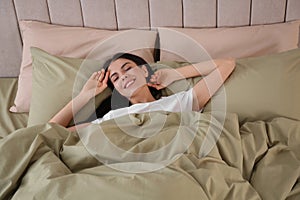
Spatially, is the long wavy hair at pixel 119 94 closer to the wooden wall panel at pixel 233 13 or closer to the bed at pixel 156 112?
the bed at pixel 156 112

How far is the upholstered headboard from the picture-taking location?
1649 millimetres

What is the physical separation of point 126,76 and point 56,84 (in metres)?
0.31

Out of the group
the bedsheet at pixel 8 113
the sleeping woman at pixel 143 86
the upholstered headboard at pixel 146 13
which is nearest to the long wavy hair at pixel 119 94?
the sleeping woman at pixel 143 86

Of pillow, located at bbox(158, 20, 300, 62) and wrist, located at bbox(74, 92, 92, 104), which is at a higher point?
pillow, located at bbox(158, 20, 300, 62)

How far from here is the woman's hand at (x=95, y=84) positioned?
1.44m

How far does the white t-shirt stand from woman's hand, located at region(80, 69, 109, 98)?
0.11 m


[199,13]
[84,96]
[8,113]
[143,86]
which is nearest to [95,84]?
[84,96]

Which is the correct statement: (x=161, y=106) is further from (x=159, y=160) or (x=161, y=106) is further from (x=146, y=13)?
(x=146, y=13)

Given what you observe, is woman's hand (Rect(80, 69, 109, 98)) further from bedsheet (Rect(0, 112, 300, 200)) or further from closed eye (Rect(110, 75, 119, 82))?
bedsheet (Rect(0, 112, 300, 200))

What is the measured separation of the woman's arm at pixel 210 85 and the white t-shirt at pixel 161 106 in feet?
0.08

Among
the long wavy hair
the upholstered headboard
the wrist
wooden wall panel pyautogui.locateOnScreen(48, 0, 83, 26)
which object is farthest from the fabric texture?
wooden wall panel pyautogui.locateOnScreen(48, 0, 83, 26)

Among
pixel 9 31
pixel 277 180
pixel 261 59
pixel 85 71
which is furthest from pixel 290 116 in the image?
pixel 9 31

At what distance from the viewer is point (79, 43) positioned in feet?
5.41

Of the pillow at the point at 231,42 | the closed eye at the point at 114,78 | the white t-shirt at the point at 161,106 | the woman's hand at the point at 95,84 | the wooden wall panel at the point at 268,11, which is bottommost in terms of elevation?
the white t-shirt at the point at 161,106
